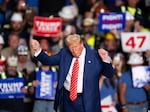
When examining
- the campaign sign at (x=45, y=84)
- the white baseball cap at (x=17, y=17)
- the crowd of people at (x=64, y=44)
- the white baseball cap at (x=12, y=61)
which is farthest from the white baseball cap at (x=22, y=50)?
the white baseball cap at (x=17, y=17)

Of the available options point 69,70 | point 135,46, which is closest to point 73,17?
point 135,46

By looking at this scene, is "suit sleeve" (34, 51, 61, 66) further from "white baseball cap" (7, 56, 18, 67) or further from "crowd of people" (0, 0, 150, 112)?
"white baseball cap" (7, 56, 18, 67)

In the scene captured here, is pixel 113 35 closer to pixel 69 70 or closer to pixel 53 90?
pixel 53 90

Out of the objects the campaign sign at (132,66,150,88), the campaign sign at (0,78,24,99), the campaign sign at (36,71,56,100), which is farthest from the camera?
the campaign sign at (132,66,150,88)

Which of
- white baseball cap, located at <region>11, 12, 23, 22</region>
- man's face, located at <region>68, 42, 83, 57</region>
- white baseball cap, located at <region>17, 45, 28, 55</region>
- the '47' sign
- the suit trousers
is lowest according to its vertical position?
the suit trousers

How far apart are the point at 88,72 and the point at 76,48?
41 centimetres

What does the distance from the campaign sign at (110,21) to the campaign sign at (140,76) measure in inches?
64.2

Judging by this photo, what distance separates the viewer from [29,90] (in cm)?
1188

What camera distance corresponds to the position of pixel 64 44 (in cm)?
1330

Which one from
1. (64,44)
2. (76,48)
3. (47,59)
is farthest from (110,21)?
(76,48)

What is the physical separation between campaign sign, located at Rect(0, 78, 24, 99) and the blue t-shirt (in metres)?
1.90

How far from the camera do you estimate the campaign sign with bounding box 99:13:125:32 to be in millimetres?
13438

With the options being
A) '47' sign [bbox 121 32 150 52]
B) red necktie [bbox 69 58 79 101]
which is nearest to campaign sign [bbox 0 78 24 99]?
red necktie [bbox 69 58 79 101]

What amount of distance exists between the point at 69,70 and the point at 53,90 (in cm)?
210
